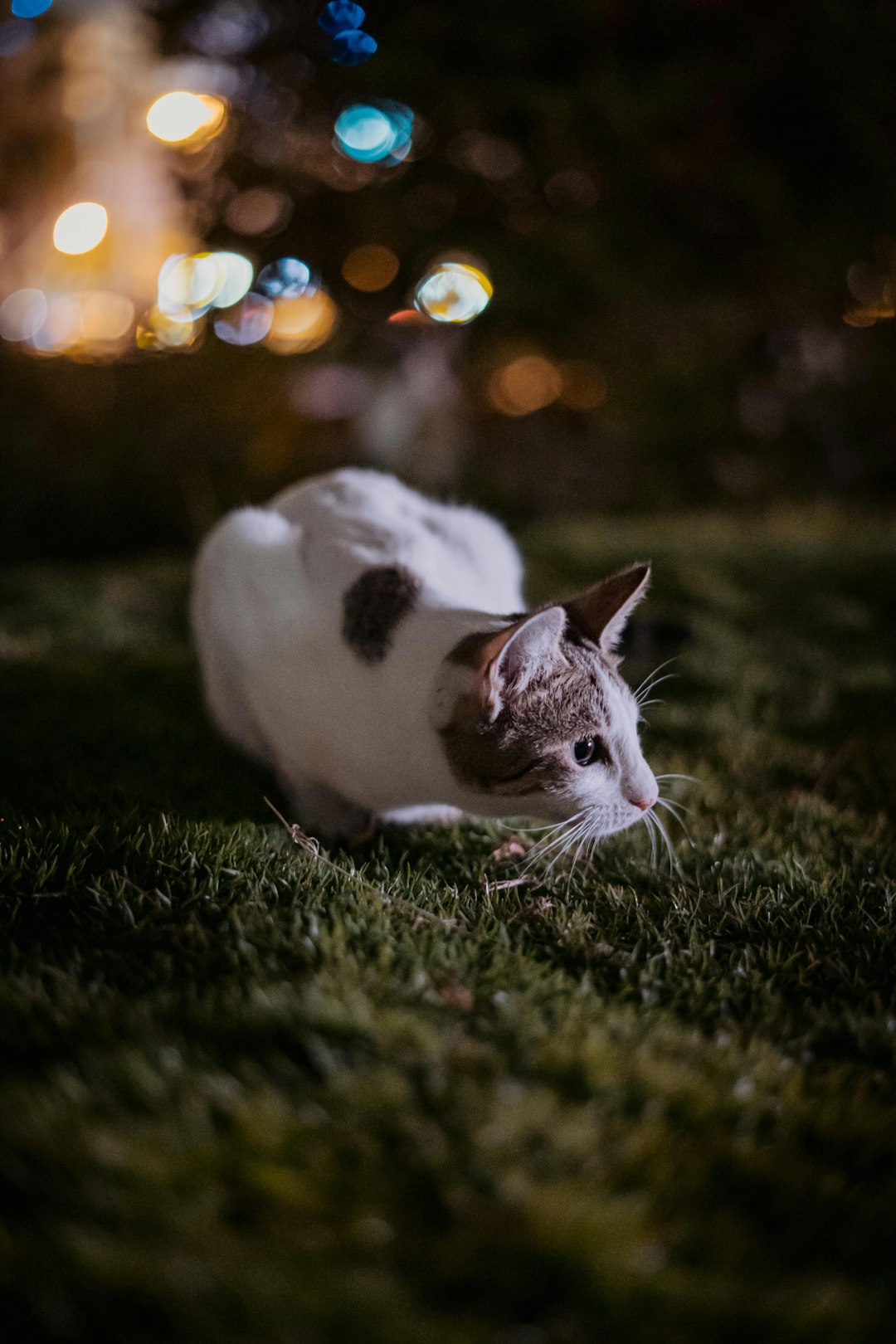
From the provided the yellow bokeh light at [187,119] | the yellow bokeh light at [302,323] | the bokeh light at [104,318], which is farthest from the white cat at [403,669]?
the bokeh light at [104,318]

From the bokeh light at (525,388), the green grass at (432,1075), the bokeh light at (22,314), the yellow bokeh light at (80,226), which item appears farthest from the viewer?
the bokeh light at (525,388)

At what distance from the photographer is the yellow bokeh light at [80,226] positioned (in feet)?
9.61

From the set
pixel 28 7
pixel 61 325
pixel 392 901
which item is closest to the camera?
pixel 392 901

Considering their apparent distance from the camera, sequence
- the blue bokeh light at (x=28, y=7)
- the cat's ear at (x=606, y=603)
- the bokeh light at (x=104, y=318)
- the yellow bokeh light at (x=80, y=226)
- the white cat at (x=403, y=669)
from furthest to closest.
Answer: the bokeh light at (x=104, y=318) → the yellow bokeh light at (x=80, y=226) → the blue bokeh light at (x=28, y=7) → the cat's ear at (x=606, y=603) → the white cat at (x=403, y=669)

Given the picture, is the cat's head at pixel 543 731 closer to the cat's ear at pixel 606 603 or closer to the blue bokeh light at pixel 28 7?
the cat's ear at pixel 606 603

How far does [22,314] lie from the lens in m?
3.36

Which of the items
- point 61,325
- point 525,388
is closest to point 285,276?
point 61,325

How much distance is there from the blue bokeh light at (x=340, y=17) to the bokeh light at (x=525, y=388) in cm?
147

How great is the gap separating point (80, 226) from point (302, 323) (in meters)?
0.90

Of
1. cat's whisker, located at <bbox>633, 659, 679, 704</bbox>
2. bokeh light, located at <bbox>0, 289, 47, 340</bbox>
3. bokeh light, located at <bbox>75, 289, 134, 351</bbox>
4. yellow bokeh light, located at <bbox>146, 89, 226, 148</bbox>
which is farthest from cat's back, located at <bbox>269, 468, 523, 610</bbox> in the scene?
bokeh light, located at <bbox>0, 289, 47, 340</bbox>

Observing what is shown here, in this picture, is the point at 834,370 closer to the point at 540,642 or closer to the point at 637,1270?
the point at 540,642

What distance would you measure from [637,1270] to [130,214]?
3738 mm

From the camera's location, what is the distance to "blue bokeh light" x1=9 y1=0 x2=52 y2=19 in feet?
8.05

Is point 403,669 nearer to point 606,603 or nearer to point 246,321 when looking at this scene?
point 606,603
